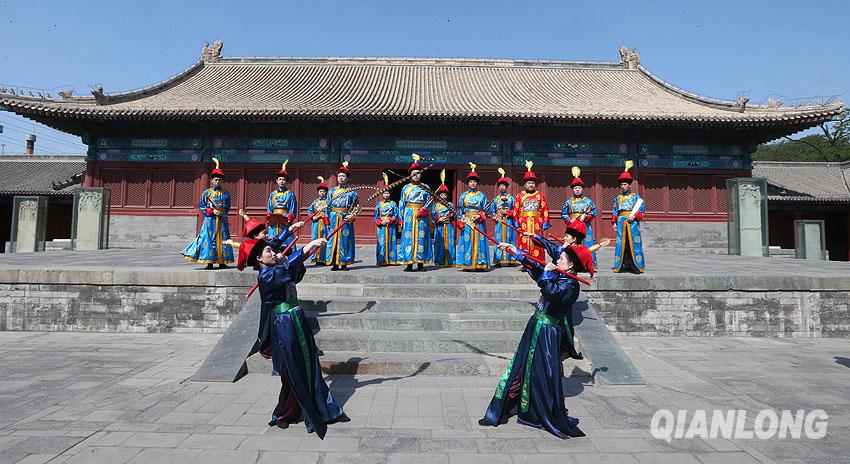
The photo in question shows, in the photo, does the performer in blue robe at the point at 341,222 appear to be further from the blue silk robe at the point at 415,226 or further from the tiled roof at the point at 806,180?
the tiled roof at the point at 806,180

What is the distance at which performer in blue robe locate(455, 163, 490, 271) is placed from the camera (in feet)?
27.1

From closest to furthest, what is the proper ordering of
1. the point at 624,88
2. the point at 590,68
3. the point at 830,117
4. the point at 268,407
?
the point at 268,407 → the point at 830,117 → the point at 624,88 → the point at 590,68

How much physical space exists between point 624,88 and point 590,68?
3.16 m

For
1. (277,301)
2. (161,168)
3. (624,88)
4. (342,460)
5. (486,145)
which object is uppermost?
(624,88)

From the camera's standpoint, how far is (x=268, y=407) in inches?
152

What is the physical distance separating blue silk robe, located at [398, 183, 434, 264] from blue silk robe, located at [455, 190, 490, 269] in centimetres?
72

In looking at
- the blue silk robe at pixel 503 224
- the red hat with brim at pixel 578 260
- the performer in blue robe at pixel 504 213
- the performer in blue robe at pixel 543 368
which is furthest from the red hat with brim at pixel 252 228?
the blue silk robe at pixel 503 224

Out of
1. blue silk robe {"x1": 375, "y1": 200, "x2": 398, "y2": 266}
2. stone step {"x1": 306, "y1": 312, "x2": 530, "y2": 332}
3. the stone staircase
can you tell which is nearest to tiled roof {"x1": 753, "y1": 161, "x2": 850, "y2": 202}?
blue silk robe {"x1": 375, "y1": 200, "x2": 398, "y2": 266}

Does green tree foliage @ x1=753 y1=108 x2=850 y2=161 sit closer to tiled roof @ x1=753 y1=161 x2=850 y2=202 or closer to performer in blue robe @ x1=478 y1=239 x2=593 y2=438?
tiled roof @ x1=753 y1=161 x2=850 y2=202

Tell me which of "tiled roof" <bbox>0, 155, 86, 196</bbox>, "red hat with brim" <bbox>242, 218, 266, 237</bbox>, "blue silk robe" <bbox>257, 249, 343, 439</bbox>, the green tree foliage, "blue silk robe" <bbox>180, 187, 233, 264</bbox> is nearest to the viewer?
"blue silk robe" <bbox>257, 249, 343, 439</bbox>

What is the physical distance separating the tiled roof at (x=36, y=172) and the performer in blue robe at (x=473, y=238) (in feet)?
61.8

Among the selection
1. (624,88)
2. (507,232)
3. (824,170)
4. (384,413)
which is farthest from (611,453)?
(824,170)

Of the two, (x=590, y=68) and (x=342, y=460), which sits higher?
(x=590, y=68)

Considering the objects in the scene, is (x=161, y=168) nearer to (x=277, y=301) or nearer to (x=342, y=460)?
(x=277, y=301)
